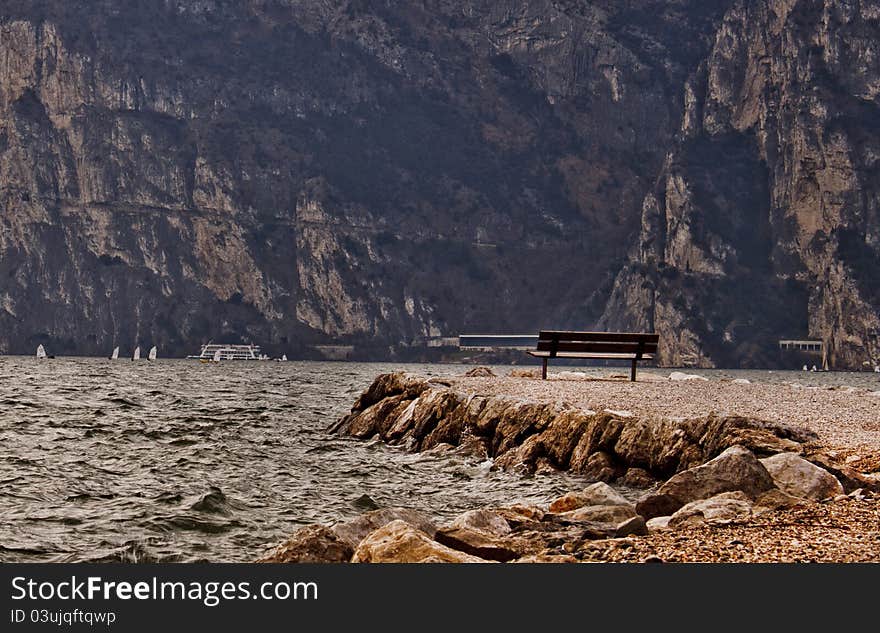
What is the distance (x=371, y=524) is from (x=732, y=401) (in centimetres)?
1471

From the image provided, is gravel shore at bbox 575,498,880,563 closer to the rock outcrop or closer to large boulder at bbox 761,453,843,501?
large boulder at bbox 761,453,843,501

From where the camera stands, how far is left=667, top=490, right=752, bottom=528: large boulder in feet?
36.7

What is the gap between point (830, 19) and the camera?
172 m

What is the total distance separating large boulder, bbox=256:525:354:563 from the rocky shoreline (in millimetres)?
16

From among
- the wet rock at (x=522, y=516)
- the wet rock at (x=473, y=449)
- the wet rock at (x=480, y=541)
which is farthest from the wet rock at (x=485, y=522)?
the wet rock at (x=473, y=449)

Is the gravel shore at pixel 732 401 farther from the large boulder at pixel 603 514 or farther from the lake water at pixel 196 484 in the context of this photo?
the large boulder at pixel 603 514

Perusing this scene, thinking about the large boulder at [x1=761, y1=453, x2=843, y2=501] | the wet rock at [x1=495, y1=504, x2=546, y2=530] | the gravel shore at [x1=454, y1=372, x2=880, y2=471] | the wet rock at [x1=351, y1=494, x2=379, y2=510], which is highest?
the gravel shore at [x1=454, y1=372, x2=880, y2=471]

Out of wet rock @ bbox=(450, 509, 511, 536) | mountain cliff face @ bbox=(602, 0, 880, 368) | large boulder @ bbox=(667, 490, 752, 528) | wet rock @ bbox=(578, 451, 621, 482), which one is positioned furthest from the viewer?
mountain cliff face @ bbox=(602, 0, 880, 368)

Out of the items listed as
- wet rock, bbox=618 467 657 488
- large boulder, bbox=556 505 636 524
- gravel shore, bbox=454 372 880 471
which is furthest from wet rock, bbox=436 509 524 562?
gravel shore, bbox=454 372 880 471

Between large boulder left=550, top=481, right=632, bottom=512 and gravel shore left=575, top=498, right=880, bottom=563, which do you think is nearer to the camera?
gravel shore left=575, top=498, right=880, bottom=563

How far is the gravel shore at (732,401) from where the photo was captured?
17.9 metres

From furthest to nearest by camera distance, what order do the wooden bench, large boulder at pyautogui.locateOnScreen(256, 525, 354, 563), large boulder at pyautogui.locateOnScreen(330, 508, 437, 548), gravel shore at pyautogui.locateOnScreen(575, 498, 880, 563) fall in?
the wooden bench
large boulder at pyautogui.locateOnScreen(330, 508, 437, 548)
large boulder at pyautogui.locateOnScreen(256, 525, 354, 563)
gravel shore at pyautogui.locateOnScreen(575, 498, 880, 563)

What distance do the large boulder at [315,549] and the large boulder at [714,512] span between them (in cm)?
359

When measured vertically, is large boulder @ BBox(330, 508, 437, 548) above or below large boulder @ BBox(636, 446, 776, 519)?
below
